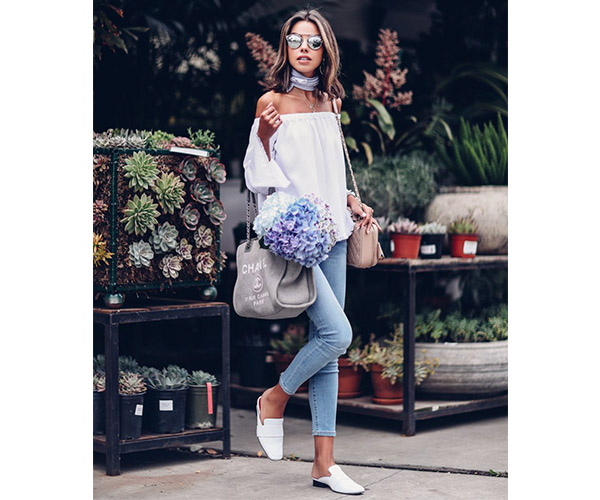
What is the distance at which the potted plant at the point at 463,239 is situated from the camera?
5.30 meters

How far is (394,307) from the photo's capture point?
5.59m

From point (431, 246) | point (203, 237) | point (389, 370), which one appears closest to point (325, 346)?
point (203, 237)

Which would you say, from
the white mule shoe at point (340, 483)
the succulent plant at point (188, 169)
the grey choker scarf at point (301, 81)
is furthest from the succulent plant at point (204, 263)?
the white mule shoe at point (340, 483)

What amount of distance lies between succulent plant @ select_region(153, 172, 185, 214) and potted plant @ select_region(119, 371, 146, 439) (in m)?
0.78

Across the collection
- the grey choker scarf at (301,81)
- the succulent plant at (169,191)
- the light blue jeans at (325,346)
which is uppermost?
the grey choker scarf at (301,81)

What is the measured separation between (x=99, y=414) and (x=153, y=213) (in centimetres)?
92

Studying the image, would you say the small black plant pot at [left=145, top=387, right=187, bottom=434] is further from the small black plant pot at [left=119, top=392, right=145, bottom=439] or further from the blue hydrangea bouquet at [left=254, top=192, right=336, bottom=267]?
the blue hydrangea bouquet at [left=254, top=192, right=336, bottom=267]

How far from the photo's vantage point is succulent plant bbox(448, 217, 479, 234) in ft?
17.5

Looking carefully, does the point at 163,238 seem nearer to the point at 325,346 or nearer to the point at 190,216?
the point at 190,216

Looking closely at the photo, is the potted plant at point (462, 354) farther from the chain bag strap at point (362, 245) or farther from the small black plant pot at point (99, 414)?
the small black plant pot at point (99, 414)

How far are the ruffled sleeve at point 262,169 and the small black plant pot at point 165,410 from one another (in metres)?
1.15
